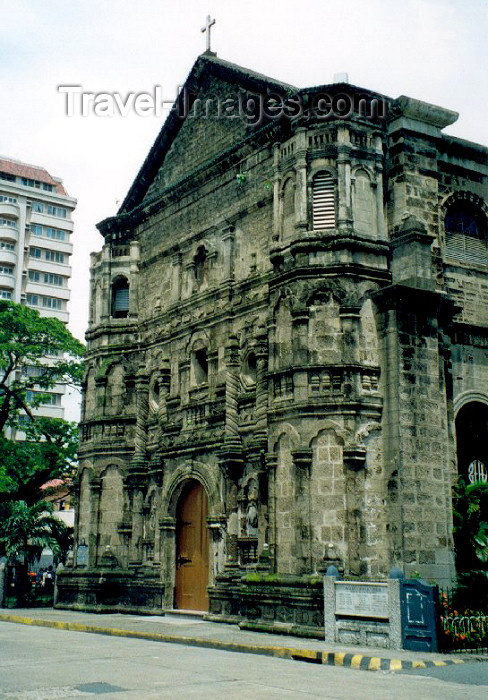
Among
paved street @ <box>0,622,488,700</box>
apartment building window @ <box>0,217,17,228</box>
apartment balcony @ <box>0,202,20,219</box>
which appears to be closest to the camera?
paved street @ <box>0,622,488,700</box>

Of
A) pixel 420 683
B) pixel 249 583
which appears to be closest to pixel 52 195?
pixel 249 583

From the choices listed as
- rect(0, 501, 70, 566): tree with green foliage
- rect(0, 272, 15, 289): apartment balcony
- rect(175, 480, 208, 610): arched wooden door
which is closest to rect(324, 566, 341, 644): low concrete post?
rect(175, 480, 208, 610): arched wooden door

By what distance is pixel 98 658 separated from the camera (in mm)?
13711

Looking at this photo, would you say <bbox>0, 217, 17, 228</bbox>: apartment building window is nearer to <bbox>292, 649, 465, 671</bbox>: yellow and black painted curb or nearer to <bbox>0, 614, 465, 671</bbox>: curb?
<bbox>0, 614, 465, 671</bbox>: curb

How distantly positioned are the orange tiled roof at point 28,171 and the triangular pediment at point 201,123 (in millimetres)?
50842

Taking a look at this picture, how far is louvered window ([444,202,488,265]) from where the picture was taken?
2114cm

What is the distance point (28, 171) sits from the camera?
254 feet

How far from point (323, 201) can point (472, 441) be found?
653cm

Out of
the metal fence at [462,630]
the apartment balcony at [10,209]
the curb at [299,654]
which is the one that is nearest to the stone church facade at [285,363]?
the curb at [299,654]

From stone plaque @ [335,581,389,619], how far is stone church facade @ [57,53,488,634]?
1.42 metres

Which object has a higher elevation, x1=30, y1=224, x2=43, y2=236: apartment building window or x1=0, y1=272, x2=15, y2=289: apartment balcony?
x1=30, y1=224, x2=43, y2=236: apartment building window

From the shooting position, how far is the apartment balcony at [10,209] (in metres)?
72.1

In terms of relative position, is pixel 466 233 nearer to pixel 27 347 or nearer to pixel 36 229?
pixel 27 347

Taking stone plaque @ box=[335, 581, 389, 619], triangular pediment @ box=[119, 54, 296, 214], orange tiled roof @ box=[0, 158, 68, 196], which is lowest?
stone plaque @ box=[335, 581, 389, 619]
